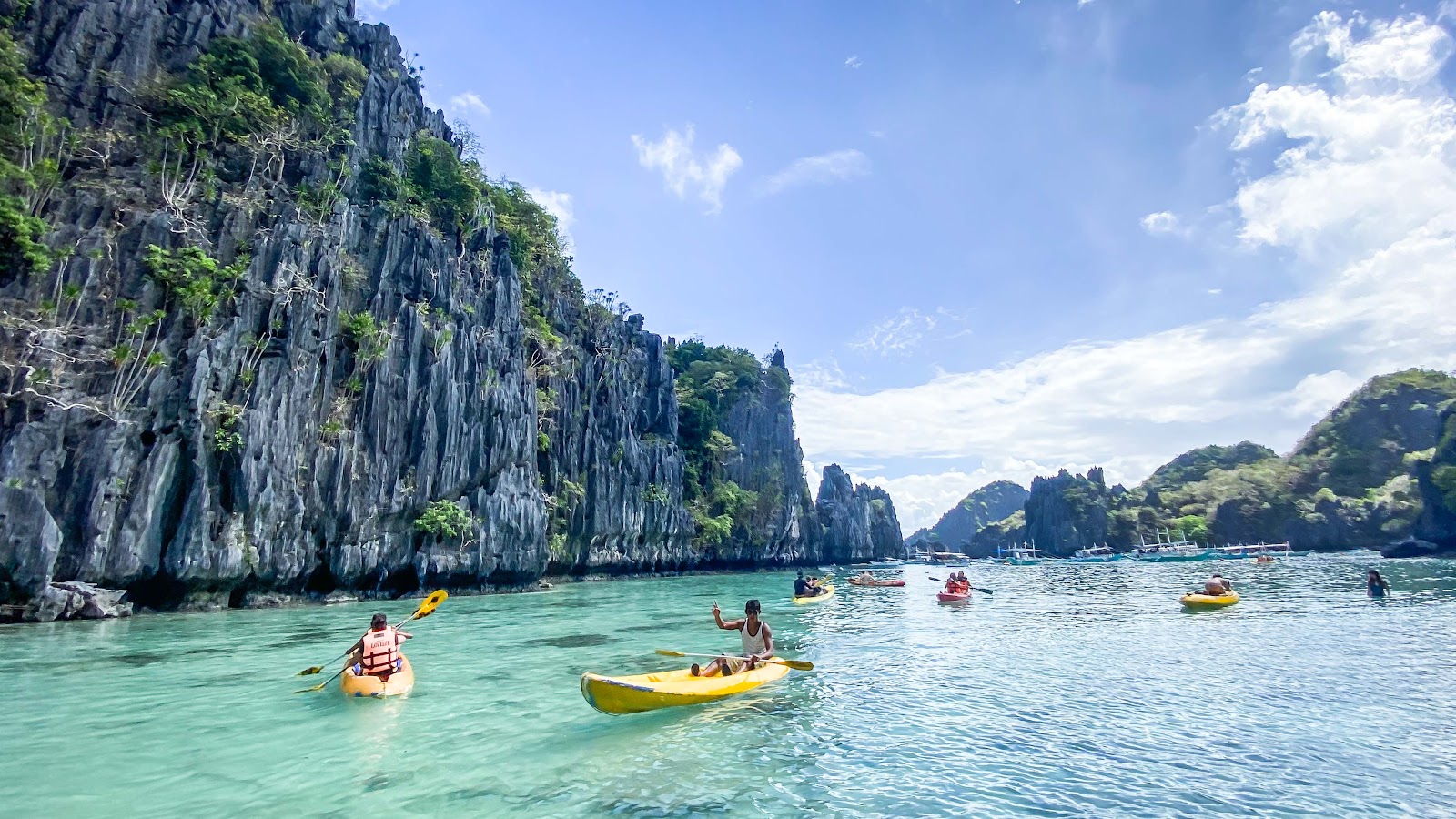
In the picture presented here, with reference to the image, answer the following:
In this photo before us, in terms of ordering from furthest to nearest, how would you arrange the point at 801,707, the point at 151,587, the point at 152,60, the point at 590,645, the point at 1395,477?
the point at 1395,477
the point at 152,60
the point at 151,587
the point at 590,645
the point at 801,707

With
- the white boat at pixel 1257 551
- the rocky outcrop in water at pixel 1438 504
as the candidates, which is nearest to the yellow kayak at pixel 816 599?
the rocky outcrop in water at pixel 1438 504

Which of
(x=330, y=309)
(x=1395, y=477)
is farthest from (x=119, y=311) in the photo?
(x=1395, y=477)

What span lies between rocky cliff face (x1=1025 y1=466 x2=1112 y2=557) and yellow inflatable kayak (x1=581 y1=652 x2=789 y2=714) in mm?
114441

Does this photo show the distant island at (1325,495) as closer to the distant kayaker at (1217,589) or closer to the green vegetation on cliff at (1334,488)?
the green vegetation on cliff at (1334,488)

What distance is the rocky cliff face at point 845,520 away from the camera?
9562 centimetres

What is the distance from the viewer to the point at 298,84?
3466cm

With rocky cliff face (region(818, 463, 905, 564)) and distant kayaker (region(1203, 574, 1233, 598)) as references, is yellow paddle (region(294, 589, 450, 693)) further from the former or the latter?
rocky cliff face (region(818, 463, 905, 564))

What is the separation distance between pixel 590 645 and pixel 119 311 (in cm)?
2221

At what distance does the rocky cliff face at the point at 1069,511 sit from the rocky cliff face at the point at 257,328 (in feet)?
305

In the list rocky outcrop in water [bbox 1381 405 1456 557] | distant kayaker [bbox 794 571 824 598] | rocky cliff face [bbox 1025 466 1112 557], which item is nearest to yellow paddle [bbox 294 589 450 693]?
distant kayaker [bbox 794 571 824 598]

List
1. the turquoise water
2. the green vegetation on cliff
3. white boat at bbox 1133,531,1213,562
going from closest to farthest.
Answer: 1. the turquoise water
2. white boat at bbox 1133,531,1213,562
3. the green vegetation on cliff

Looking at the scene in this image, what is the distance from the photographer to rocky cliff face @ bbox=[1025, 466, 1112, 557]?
109250mm

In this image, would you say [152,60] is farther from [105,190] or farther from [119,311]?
[119,311]

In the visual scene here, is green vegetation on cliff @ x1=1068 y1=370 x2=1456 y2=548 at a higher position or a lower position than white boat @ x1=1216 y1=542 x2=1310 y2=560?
higher
